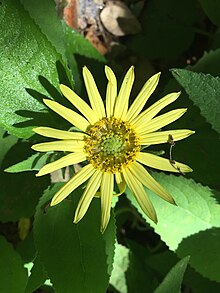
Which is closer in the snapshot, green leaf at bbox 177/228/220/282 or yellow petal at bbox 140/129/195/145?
yellow petal at bbox 140/129/195/145

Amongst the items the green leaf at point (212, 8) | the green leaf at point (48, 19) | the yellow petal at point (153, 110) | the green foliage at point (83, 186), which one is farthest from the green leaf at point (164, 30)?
the yellow petal at point (153, 110)

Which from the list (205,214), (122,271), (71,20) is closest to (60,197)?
(205,214)

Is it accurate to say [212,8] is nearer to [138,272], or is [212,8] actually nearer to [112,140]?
[112,140]

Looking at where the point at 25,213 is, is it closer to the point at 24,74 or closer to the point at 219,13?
the point at 24,74

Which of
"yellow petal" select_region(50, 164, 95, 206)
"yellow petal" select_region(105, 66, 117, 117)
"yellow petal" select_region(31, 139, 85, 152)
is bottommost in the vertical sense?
"yellow petal" select_region(50, 164, 95, 206)

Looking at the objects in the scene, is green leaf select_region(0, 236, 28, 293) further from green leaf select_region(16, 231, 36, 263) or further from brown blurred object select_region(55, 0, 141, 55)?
brown blurred object select_region(55, 0, 141, 55)

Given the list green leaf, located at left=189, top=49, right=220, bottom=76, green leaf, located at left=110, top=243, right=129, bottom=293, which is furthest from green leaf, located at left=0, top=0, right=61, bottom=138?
green leaf, located at left=110, top=243, right=129, bottom=293

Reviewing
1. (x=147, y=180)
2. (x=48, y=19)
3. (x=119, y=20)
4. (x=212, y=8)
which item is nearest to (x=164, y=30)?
(x=119, y=20)
